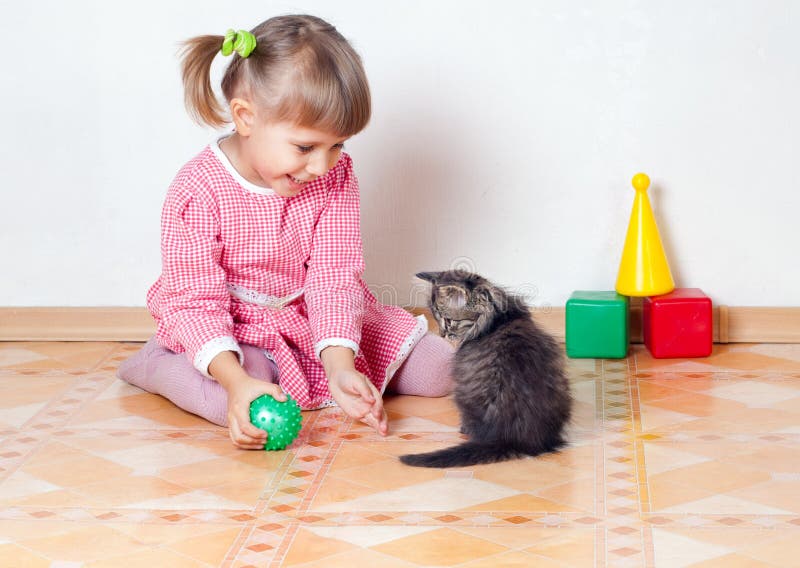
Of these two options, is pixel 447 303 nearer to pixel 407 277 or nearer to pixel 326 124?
pixel 326 124

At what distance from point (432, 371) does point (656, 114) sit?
757mm

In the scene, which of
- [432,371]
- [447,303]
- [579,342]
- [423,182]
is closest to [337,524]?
[447,303]

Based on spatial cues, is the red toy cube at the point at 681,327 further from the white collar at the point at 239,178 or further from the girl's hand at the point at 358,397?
the white collar at the point at 239,178

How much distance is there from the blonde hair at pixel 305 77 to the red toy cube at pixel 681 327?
30.7 inches

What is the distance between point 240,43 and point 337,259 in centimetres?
44

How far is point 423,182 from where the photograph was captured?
232 centimetres

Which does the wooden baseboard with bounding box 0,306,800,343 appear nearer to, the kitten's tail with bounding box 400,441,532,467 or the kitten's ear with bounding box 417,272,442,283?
the kitten's ear with bounding box 417,272,442,283

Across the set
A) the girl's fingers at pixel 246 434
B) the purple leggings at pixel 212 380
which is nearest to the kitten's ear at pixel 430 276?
the purple leggings at pixel 212 380

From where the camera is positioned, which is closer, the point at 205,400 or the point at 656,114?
the point at 205,400

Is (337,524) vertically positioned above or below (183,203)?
below

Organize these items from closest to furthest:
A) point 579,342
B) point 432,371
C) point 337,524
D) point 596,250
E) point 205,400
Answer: point 337,524
point 205,400
point 432,371
point 579,342
point 596,250

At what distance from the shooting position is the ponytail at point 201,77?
177cm

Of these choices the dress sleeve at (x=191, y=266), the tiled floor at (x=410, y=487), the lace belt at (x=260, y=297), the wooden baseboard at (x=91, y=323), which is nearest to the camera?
the tiled floor at (x=410, y=487)

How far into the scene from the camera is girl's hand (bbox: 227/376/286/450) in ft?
5.38
